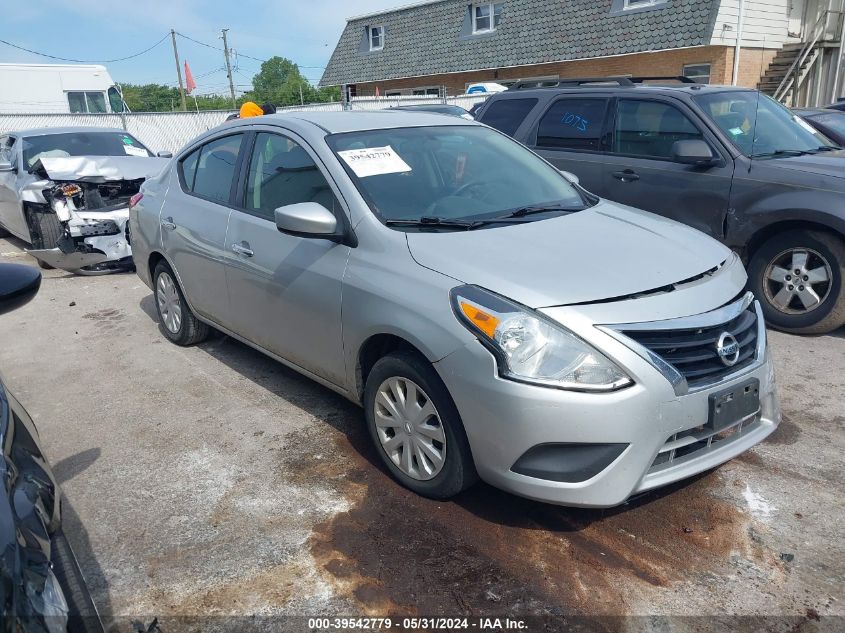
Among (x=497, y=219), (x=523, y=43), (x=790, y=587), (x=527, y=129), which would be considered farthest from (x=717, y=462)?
(x=523, y=43)

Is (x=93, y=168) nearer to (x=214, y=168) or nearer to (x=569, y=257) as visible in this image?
(x=214, y=168)

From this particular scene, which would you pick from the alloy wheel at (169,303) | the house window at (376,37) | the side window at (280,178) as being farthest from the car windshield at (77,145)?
the house window at (376,37)

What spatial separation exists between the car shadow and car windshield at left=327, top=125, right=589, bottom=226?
6.61ft

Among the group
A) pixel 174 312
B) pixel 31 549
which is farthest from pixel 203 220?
pixel 31 549

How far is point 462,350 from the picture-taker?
9.16 feet

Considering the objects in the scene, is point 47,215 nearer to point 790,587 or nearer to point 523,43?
point 790,587

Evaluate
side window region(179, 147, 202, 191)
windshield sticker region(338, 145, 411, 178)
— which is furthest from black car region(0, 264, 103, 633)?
side window region(179, 147, 202, 191)

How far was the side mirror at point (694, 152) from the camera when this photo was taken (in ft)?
18.2

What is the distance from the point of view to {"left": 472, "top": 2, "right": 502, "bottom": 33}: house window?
80.4 ft

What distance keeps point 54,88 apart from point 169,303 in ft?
88.0

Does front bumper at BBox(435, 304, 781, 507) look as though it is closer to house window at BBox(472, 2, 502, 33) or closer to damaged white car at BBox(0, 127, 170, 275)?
damaged white car at BBox(0, 127, 170, 275)

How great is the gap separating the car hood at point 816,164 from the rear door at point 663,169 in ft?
1.27

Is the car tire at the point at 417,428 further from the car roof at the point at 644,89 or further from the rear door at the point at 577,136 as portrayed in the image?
the car roof at the point at 644,89

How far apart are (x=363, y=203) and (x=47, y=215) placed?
646cm
